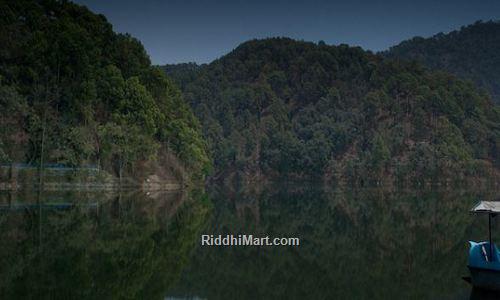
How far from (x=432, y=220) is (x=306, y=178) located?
107841 mm

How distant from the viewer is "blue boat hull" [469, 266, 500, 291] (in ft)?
57.2

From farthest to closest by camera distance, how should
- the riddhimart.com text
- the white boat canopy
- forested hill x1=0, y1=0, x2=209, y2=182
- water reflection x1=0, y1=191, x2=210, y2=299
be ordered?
forested hill x1=0, y1=0, x2=209, y2=182 → the riddhimart.com text → the white boat canopy → water reflection x1=0, y1=191, x2=210, y2=299

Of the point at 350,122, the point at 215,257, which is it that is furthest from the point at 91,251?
the point at 350,122

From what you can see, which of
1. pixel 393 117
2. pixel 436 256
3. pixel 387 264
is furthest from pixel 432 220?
pixel 393 117

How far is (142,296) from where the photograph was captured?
53.0 feet

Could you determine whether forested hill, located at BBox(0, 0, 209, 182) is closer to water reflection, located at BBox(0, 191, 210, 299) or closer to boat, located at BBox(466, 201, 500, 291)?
water reflection, located at BBox(0, 191, 210, 299)

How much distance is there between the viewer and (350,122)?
6171 inches

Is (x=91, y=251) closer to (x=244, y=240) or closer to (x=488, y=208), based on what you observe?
(x=244, y=240)

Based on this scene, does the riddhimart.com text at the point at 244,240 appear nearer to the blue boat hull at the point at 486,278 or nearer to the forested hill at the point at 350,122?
the blue boat hull at the point at 486,278

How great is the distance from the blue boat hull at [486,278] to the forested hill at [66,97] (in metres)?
46.4

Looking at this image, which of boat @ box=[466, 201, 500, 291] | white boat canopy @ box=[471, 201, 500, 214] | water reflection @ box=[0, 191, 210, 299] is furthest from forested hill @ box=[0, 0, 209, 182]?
boat @ box=[466, 201, 500, 291]

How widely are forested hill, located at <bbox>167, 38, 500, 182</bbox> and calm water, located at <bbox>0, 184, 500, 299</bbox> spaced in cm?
10314

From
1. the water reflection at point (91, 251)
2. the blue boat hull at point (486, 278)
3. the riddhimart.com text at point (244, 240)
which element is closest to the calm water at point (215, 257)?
the water reflection at point (91, 251)

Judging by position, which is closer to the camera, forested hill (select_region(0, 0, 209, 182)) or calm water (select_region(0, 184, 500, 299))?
calm water (select_region(0, 184, 500, 299))
